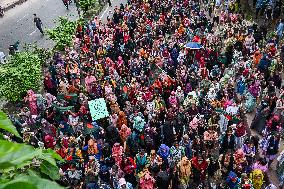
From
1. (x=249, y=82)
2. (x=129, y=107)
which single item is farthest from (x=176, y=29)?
(x=129, y=107)

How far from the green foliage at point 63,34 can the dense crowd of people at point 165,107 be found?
119cm

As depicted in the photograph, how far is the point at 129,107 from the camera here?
43.1 feet

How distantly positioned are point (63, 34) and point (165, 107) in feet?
31.0

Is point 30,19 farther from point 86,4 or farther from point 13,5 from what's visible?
point 86,4

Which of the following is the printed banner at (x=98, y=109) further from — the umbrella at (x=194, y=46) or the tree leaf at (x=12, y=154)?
the tree leaf at (x=12, y=154)

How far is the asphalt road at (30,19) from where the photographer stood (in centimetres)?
2480

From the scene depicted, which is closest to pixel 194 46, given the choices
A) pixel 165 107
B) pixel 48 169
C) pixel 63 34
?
pixel 165 107

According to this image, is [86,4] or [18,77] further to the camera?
[86,4]

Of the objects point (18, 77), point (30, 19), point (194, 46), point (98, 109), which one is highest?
point (18, 77)

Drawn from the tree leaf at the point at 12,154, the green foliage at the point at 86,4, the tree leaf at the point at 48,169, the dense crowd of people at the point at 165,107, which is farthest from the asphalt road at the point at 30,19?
the tree leaf at the point at 12,154

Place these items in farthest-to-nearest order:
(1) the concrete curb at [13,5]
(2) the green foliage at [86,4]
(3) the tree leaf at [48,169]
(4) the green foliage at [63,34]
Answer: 1. (1) the concrete curb at [13,5]
2. (2) the green foliage at [86,4]
3. (4) the green foliage at [63,34]
4. (3) the tree leaf at [48,169]

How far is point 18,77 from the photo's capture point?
16141mm

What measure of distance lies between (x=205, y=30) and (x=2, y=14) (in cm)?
1667

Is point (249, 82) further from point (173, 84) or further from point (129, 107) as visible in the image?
point (129, 107)
